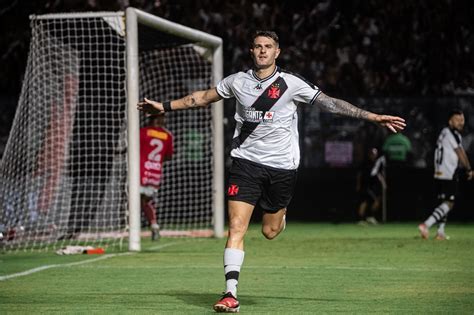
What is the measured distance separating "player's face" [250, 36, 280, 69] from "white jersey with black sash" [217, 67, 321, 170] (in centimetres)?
16

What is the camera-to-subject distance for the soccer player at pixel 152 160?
61.4ft

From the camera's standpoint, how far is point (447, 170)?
60.4ft

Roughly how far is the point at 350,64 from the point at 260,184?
17044 millimetres

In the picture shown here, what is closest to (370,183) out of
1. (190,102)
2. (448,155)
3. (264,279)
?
(448,155)

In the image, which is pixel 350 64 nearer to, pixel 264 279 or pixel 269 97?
pixel 264 279

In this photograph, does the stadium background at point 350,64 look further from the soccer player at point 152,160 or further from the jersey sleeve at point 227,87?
the jersey sleeve at point 227,87

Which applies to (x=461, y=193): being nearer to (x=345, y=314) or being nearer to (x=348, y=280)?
(x=348, y=280)

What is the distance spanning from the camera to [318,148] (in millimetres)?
25203

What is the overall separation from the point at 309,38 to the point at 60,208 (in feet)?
32.6

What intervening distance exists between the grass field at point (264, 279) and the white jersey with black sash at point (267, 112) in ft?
4.09

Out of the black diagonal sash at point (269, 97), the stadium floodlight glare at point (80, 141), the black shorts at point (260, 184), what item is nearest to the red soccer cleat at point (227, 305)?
the black shorts at point (260, 184)

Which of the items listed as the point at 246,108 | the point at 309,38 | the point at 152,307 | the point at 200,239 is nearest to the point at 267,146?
the point at 246,108

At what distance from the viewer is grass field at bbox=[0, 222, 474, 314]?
32.1 feet

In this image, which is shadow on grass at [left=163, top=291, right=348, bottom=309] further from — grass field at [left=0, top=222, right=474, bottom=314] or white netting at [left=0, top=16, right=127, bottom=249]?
white netting at [left=0, top=16, right=127, bottom=249]
